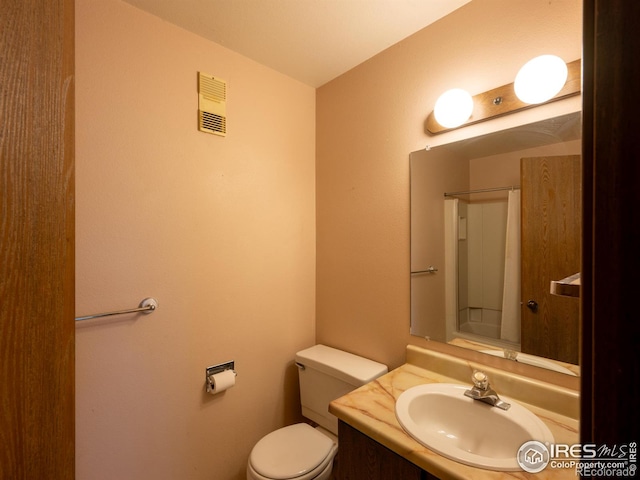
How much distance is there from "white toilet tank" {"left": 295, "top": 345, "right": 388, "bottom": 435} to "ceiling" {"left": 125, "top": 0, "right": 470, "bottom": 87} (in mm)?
1661

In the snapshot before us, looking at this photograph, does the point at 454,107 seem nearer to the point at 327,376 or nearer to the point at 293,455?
the point at 327,376

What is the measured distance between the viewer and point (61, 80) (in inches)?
22.0

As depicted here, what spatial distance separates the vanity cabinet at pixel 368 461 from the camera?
34.0 inches

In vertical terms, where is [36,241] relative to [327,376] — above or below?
above

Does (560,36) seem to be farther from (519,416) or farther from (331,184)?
(519,416)

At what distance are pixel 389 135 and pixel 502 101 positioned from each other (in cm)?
51

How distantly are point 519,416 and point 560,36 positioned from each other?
1314mm

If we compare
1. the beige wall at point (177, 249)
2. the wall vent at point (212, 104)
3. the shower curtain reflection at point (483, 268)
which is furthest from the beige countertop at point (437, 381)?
the wall vent at point (212, 104)

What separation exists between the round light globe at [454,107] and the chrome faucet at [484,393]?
103 centimetres

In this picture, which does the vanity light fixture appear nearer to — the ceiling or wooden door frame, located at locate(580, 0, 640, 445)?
the ceiling

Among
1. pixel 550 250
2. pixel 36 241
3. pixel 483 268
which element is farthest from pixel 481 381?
pixel 36 241

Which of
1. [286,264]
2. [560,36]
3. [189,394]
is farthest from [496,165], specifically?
[189,394]

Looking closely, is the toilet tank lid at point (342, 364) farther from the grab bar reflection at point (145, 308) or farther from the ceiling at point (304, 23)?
the ceiling at point (304, 23)

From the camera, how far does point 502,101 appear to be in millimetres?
1133
